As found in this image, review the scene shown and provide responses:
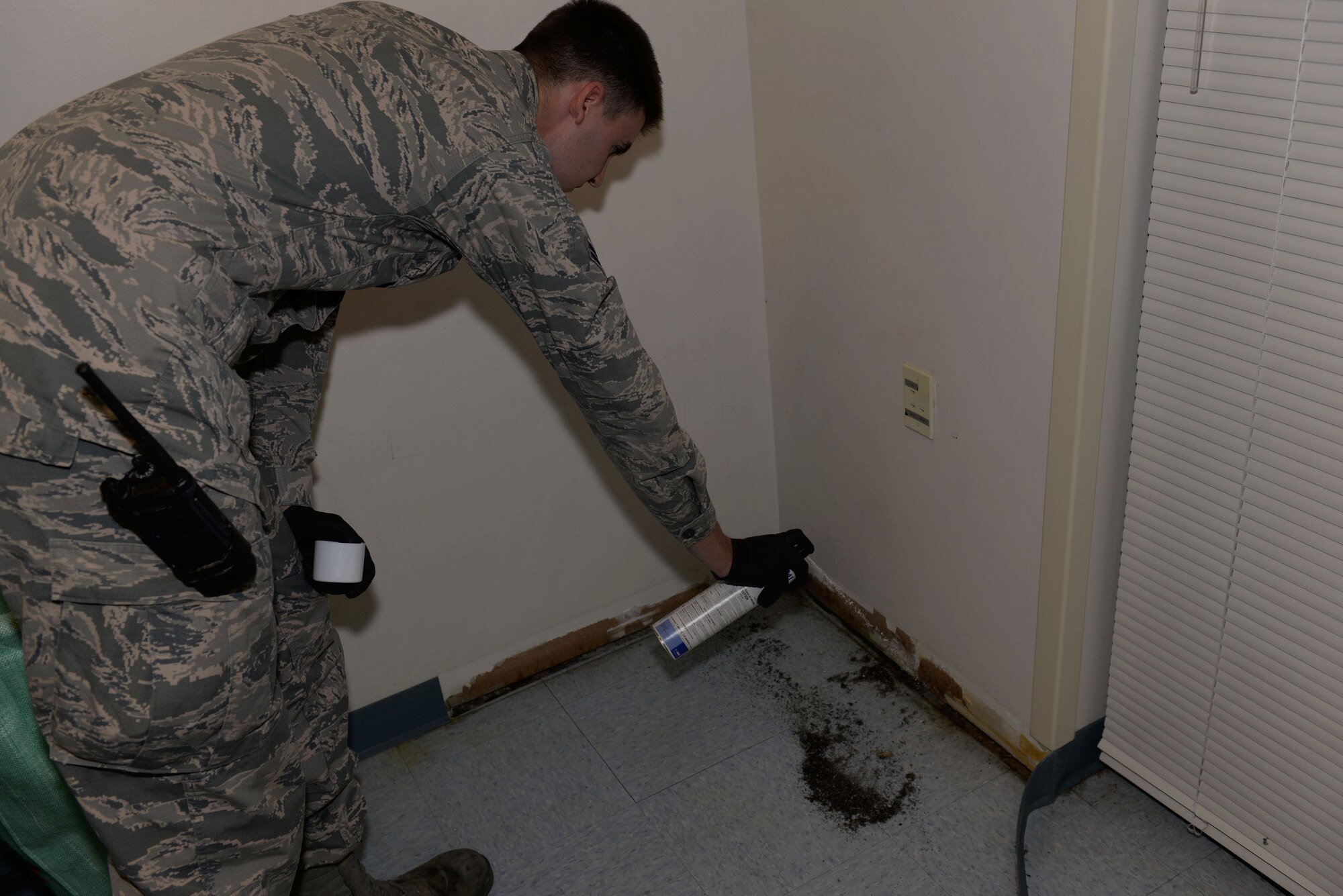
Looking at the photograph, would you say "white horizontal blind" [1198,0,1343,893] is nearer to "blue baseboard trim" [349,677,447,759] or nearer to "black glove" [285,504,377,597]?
"black glove" [285,504,377,597]

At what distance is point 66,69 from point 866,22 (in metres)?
1.21

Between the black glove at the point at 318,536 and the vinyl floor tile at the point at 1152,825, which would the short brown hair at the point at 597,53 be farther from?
the vinyl floor tile at the point at 1152,825

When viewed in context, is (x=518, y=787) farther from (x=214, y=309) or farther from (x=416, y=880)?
(x=214, y=309)

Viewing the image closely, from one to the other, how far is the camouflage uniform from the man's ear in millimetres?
56

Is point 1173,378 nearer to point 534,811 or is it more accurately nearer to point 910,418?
point 910,418

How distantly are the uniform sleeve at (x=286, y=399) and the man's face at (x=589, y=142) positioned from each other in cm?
41

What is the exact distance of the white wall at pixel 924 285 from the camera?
146 cm

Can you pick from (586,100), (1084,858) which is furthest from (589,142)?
(1084,858)

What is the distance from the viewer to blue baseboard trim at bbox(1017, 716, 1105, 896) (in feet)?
5.52

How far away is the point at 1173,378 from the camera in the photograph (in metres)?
1.43

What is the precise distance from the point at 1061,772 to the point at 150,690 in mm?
1427

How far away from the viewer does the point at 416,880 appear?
1701 millimetres

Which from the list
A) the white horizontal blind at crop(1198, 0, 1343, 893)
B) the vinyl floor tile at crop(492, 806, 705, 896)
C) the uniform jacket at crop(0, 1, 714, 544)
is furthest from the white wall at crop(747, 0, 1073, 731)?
the vinyl floor tile at crop(492, 806, 705, 896)

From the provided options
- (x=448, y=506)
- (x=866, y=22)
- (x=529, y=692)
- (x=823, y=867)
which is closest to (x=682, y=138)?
(x=866, y=22)
